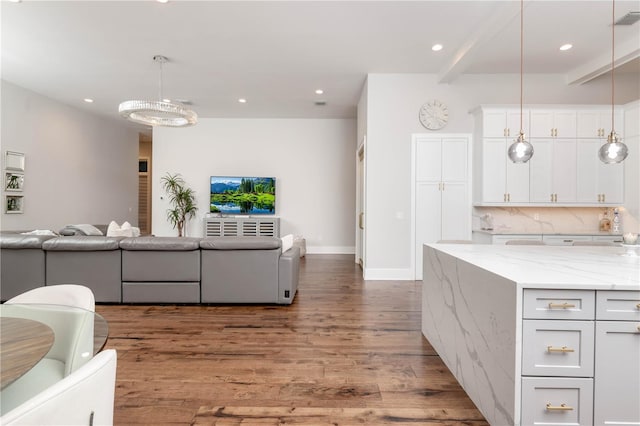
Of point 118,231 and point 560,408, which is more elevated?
point 118,231

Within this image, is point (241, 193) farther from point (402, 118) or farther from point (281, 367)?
point (281, 367)

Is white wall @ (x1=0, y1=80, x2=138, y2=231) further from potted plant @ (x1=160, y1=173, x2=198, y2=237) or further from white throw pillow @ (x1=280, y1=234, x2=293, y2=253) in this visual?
white throw pillow @ (x1=280, y1=234, x2=293, y2=253)

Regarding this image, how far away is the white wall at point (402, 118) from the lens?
5.05 m

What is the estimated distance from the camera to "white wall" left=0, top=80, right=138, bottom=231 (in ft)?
18.9

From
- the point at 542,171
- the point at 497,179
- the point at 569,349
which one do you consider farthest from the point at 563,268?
the point at 542,171

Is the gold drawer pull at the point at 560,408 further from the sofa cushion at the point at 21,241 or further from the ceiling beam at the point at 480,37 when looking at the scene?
the sofa cushion at the point at 21,241

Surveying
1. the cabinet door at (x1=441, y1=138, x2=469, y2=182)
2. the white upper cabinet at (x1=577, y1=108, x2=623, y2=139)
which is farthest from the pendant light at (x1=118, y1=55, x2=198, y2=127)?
the white upper cabinet at (x1=577, y1=108, x2=623, y2=139)

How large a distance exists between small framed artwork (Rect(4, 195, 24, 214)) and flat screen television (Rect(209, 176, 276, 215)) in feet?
11.2

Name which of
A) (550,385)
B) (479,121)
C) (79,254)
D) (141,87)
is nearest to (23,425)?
(550,385)

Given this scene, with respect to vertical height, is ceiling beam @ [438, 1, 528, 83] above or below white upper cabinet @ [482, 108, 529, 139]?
above

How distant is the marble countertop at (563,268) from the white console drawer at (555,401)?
441 millimetres

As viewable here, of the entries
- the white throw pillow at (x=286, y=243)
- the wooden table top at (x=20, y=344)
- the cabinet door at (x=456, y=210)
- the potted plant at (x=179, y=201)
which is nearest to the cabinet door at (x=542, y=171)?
the cabinet door at (x=456, y=210)

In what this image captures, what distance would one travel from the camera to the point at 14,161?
564 cm

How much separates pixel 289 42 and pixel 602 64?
4367mm
